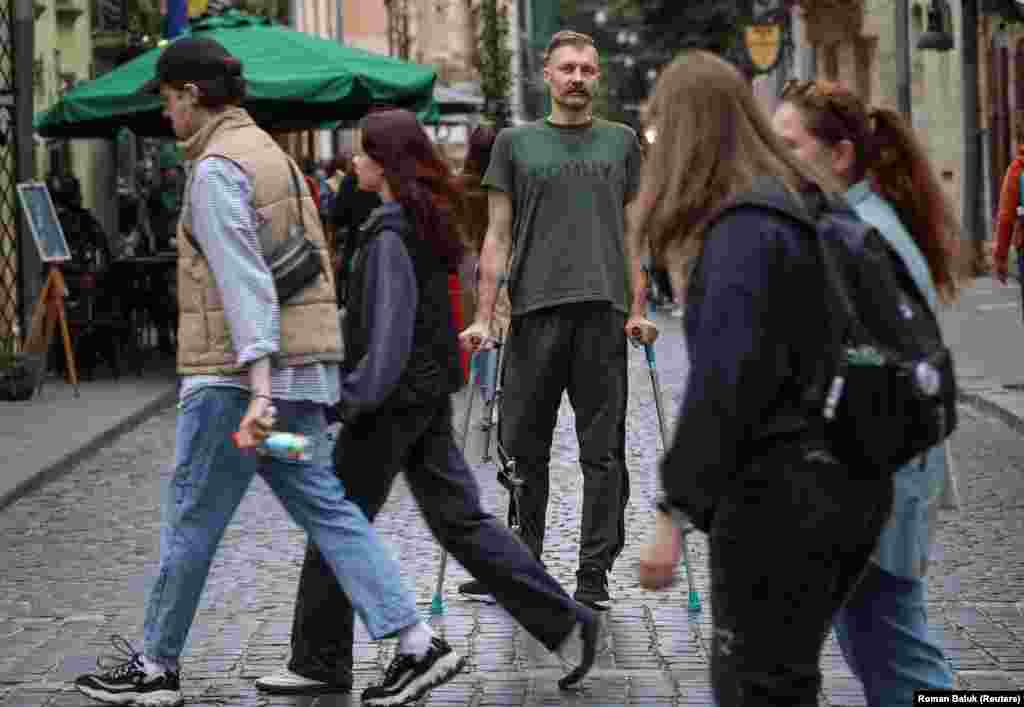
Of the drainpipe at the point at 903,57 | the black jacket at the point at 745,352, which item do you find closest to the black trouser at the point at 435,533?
the black jacket at the point at 745,352

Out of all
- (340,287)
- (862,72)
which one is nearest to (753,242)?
(340,287)

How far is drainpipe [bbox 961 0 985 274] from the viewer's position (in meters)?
26.0

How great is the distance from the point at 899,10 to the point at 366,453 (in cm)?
2016

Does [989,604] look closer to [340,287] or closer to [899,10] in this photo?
[340,287]

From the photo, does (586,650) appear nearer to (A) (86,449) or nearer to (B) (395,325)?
(B) (395,325)

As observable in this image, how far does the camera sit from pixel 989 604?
817 cm

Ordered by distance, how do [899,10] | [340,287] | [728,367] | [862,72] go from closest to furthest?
[728,367] → [340,287] → [899,10] → [862,72]

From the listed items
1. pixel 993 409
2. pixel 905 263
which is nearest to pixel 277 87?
pixel 993 409

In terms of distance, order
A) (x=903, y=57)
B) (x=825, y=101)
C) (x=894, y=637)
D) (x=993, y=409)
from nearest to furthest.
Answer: (x=894, y=637) < (x=825, y=101) < (x=993, y=409) < (x=903, y=57)

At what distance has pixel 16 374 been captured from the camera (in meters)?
16.9

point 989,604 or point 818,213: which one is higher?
point 818,213

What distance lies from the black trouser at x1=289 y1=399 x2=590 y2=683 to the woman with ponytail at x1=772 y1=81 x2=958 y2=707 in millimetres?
1801

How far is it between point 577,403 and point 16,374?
9.68 metres

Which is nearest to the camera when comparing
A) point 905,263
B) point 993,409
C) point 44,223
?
point 905,263
